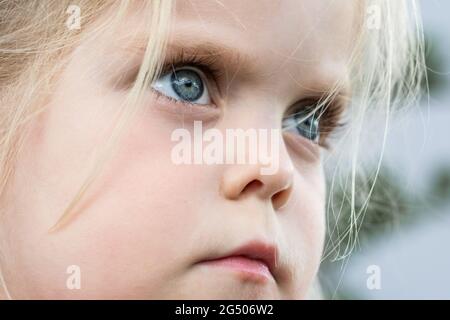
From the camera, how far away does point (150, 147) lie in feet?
3.09

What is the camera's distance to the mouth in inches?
36.1

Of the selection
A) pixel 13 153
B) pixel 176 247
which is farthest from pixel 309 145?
pixel 13 153

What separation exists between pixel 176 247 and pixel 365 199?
2.26 ft

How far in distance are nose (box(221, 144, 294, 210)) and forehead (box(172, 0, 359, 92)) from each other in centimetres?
13

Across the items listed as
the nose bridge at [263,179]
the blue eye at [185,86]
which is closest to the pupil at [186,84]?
the blue eye at [185,86]

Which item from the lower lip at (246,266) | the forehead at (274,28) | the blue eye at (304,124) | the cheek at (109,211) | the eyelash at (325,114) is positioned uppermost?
the forehead at (274,28)

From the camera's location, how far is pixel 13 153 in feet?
3.19

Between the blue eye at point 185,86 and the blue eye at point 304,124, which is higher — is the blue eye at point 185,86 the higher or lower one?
the higher one

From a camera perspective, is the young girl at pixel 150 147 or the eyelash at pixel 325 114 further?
the eyelash at pixel 325 114

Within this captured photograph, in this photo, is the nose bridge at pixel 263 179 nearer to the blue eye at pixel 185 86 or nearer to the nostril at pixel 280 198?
the nostril at pixel 280 198

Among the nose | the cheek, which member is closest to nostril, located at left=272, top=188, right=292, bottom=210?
the nose

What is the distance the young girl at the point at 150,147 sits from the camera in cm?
92

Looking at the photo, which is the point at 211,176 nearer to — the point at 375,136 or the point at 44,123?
the point at 44,123

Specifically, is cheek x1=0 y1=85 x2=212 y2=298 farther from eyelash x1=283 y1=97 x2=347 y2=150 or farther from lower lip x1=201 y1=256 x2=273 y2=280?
eyelash x1=283 y1=97 x2=347 y2=150
